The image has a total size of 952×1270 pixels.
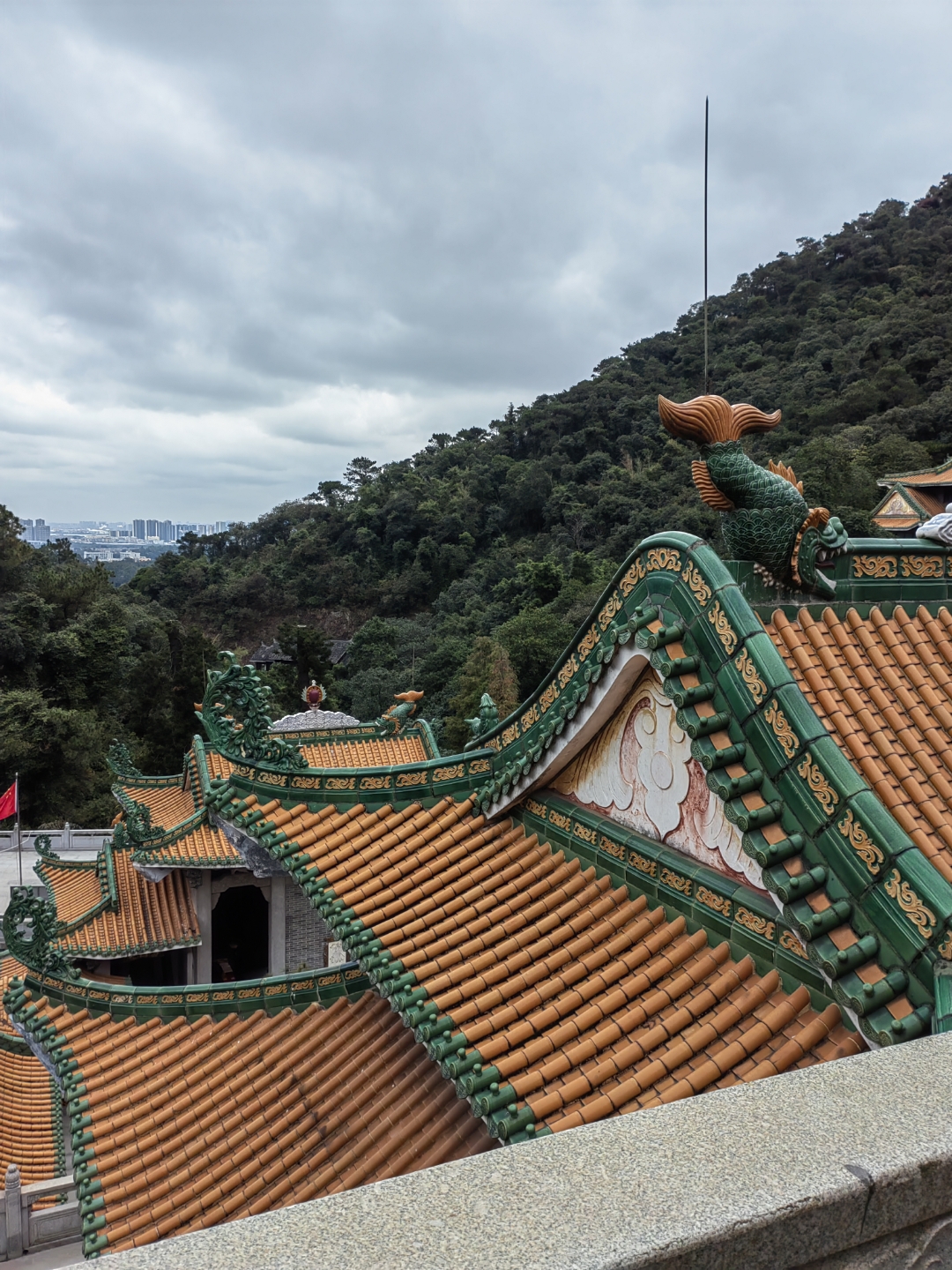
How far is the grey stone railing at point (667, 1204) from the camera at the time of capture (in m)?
1.53

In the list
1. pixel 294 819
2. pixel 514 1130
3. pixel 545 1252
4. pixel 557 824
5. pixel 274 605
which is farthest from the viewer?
pixel 274 605

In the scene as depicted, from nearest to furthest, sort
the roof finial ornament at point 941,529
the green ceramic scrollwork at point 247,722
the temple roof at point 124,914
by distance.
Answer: the roof finial ornament at point 941,529 < the green ceramic scrollwork at point 247,722 < the temple roof at point 124,914

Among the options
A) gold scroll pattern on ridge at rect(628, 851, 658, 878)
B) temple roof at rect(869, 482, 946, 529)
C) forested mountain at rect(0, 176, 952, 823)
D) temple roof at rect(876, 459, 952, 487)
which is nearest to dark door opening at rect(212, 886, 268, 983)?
gold scroll pattern on ridge at rect(628, 851, 658, 878)

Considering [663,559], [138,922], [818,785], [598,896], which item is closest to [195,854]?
[138,922]

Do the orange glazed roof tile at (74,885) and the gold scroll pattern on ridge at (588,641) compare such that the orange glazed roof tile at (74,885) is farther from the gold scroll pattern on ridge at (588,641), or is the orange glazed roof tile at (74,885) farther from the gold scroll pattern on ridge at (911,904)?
the gold scroll pattern on ridge at (911,904)

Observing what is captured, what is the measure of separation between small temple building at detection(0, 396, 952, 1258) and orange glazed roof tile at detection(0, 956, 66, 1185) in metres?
3.82

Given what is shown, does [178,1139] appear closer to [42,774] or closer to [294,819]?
[294,819]

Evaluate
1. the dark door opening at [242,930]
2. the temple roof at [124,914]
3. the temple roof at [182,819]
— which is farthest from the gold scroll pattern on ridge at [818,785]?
the dark door opening at [242,930]

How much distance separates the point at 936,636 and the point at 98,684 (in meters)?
45.6

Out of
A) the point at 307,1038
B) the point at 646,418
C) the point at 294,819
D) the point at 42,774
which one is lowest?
the point at 42,774

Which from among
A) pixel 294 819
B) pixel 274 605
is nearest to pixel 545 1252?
pixel 294 819

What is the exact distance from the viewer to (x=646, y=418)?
8156 centimetres

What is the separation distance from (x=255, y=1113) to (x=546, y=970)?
2.58 m

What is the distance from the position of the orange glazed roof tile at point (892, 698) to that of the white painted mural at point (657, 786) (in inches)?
25.5
